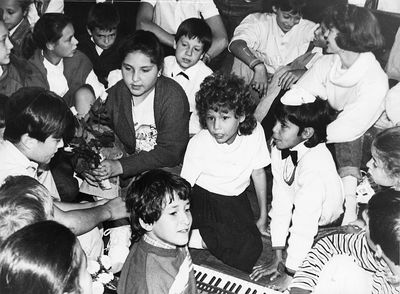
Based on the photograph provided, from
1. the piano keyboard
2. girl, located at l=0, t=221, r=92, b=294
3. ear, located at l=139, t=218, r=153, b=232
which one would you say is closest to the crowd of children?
ear, located at l=139, t=218, r=153, b=232

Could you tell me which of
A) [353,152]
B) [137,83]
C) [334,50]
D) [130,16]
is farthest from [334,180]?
[130,16]

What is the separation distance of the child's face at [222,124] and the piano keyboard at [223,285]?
0.58m

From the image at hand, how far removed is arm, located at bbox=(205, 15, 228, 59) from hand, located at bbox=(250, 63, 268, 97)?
0.27 metres

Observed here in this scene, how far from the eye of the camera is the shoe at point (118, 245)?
2301 millimetres

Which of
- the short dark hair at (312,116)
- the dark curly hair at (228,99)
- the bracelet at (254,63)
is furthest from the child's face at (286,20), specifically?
the short dark hair at (312,116)

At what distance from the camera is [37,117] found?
2.10m

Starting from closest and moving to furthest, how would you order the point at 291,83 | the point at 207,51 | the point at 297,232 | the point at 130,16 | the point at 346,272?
the point at 346,272
the point at 297,232
the point at 291,83
the point at 207,51
the point at 130,16

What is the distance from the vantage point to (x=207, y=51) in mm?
2777

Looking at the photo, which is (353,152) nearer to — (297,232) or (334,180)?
(334,180)

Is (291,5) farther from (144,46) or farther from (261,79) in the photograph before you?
(144,46)

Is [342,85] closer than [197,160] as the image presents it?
Yes

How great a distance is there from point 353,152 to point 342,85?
28 cm

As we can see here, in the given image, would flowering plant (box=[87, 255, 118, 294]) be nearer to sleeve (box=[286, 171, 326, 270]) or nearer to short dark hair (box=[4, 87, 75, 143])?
short dark hair (box=[4, 87, 75, 143])

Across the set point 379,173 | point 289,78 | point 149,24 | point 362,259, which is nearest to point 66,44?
point 149,24
